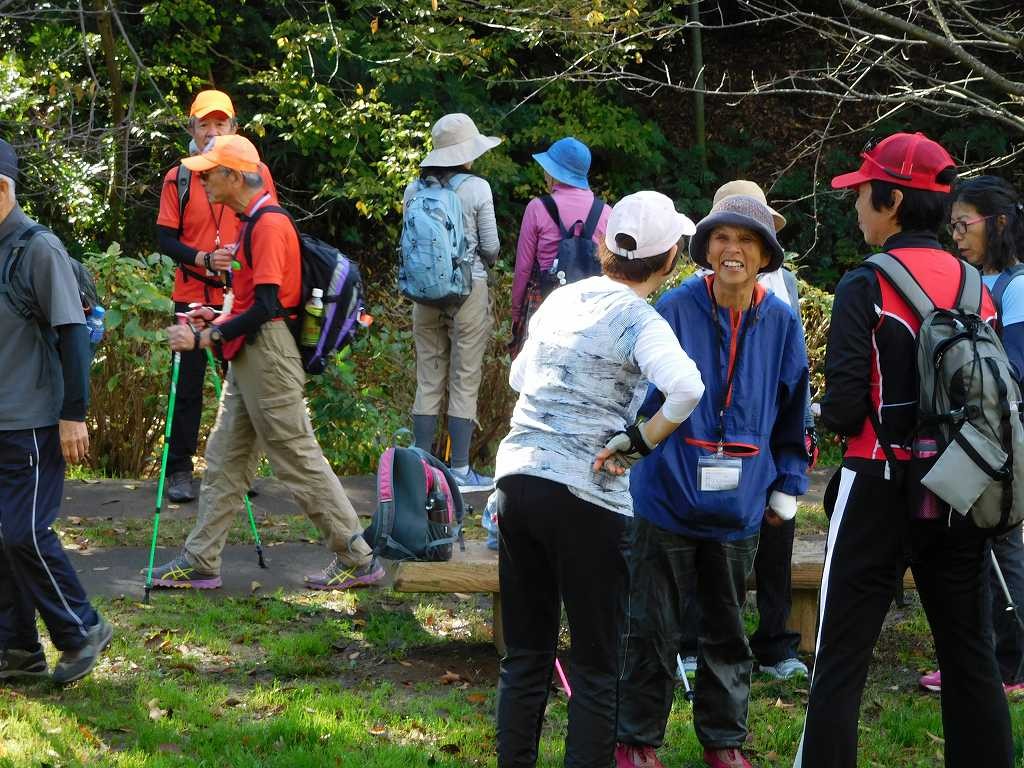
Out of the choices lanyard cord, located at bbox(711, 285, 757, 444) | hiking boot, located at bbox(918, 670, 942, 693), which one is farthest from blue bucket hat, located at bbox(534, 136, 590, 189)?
hiking boot, located at bbox(918, 670, 942, 693)

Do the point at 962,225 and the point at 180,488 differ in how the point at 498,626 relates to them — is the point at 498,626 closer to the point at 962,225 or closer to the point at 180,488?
the point at 962,225

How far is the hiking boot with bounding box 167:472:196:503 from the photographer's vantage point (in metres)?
7.92

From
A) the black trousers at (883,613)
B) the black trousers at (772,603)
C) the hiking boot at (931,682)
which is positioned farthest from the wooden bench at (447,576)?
the hiking boot at (931,682)

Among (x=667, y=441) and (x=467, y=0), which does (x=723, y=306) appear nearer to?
(x=667, y=441)

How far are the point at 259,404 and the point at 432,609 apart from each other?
130 centimetres

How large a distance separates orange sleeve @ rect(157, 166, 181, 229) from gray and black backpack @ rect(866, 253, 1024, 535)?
16.5ft

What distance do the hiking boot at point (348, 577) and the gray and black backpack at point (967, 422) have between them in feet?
11.2

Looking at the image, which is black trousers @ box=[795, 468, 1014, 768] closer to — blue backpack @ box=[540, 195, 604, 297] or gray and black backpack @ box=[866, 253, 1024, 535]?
gray and black backpack @ box=[866, 253, 1024, 535]

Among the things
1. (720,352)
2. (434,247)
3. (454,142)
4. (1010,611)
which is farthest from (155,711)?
(454,142)

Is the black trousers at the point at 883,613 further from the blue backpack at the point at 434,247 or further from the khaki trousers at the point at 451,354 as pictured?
the khaki trousers at the point at 451,354

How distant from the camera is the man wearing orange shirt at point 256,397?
589cm

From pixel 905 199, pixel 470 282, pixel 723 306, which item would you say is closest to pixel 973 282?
pixel 905 199

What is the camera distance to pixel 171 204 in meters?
7.61

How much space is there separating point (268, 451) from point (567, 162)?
264cm
